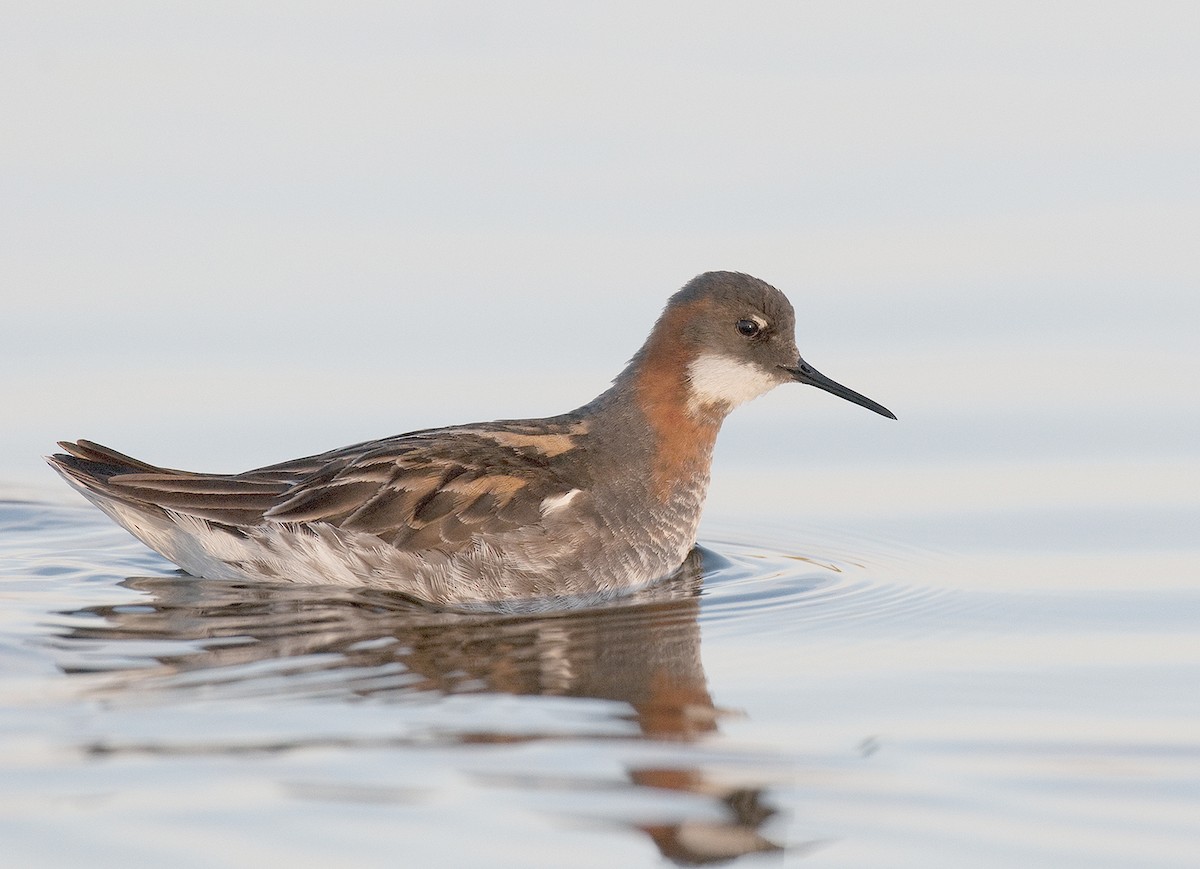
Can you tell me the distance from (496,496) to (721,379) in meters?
1.47

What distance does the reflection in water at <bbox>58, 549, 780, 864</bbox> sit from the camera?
6730 mm

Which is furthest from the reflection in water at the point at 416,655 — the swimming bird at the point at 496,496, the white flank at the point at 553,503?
the white flank at the point at 553,503

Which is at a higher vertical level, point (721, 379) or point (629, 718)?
point (721, 379)

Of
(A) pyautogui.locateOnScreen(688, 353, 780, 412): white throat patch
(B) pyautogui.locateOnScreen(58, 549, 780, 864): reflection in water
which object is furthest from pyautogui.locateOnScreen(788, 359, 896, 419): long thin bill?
(B) pyautogui.locateOnScreen(58, 549, 780, 864): reflection in water

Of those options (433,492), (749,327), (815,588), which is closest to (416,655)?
(433,492)

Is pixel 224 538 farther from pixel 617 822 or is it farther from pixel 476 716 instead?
pixel 617 822

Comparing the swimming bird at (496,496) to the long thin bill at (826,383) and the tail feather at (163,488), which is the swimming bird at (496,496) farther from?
the long thin bill at (826,383)

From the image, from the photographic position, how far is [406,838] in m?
6.03

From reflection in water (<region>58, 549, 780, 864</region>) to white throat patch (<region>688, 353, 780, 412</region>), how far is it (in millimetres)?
1059

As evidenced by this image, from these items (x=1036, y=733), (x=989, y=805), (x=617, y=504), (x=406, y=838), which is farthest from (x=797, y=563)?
(x=406, y=838)

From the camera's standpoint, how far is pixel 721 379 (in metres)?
10.3

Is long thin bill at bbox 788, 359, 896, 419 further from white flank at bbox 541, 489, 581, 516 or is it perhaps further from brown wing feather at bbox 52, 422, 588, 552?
white flank at bbox 541, 489, 581, 516

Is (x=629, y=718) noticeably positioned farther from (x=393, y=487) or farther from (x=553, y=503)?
(x=393, y=487)

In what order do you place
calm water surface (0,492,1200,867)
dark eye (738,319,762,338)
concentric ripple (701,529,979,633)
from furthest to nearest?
dark eye (738,319,762,338) < concentric ripple (701,529,979,633) < calm water surface (0,492,1200,867)
